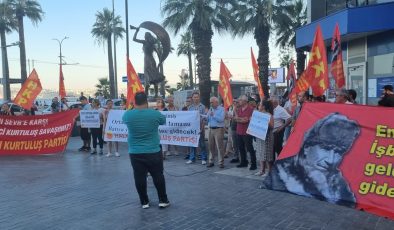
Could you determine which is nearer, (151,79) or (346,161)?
(346,161)

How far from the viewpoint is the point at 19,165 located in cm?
1074

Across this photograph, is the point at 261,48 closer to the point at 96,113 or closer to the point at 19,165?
the point at 96,113

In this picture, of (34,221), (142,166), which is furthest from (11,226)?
(142,166)

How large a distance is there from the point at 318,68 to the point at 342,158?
3.14 meters

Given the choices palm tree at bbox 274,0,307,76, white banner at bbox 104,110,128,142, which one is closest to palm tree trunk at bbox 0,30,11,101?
palm tree at bbox 274,0,307,76

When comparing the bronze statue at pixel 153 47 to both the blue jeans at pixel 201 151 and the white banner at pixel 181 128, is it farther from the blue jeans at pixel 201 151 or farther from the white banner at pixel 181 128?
the blue jeans at pixel 201 151

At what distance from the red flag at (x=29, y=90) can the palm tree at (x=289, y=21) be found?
56.3 ft

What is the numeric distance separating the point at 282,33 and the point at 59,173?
2501cm

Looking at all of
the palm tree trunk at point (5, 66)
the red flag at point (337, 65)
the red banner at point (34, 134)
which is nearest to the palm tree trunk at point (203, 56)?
the red banner at point (34, 134)

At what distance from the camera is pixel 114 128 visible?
11859 millimetres

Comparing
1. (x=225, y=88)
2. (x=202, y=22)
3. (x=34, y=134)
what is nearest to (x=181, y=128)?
(x=225, y=88)

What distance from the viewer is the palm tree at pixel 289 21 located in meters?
26.8

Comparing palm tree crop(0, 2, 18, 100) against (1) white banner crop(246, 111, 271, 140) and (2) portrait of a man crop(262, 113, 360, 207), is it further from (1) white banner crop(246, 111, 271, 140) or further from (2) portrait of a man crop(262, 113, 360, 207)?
(2) portrait of a man crop(262, 113, 360, 207)

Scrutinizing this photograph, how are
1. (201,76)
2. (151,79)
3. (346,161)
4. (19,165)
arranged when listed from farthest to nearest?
(201,76) < (151,79) < (19,165) < (346,161)
